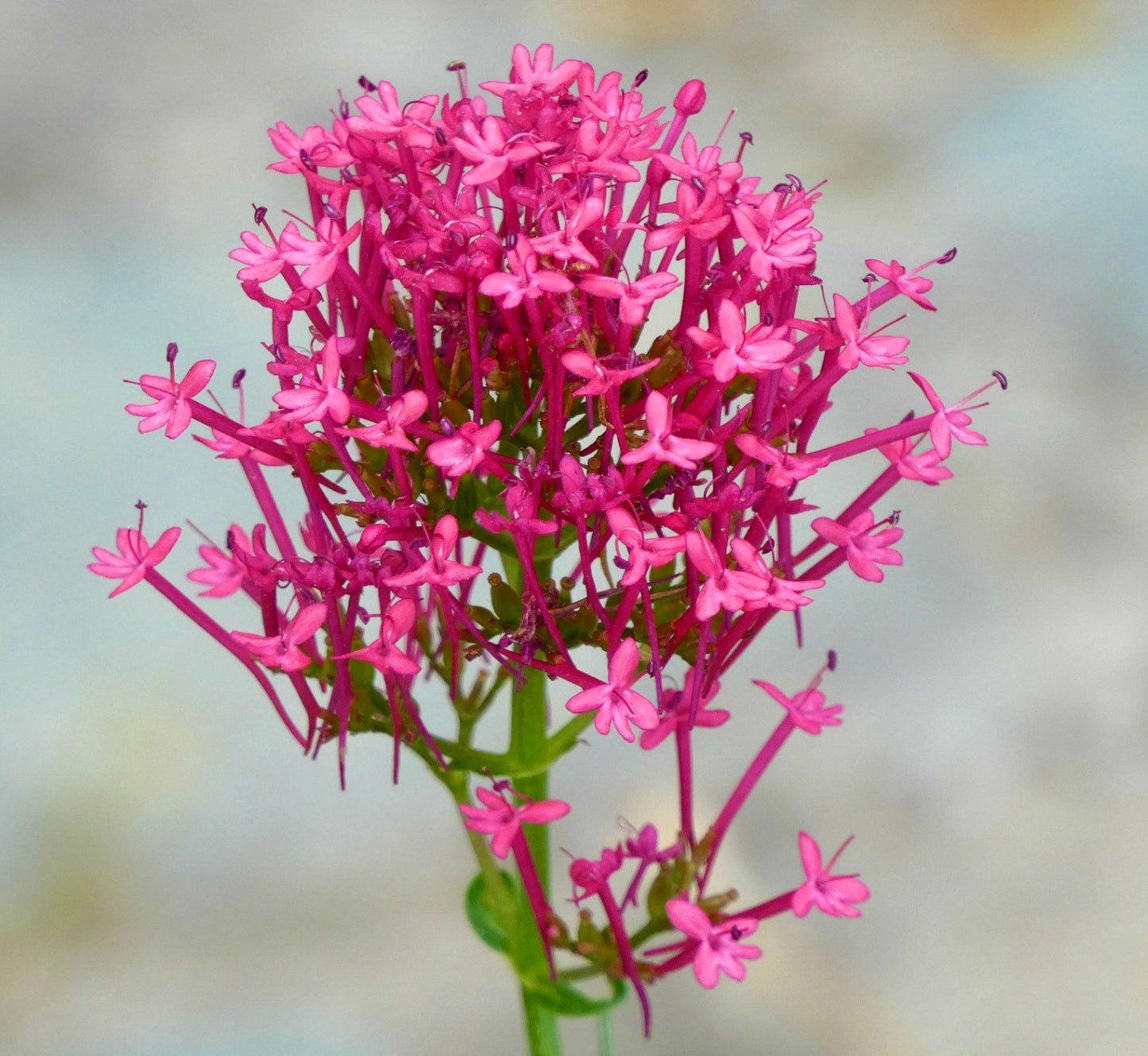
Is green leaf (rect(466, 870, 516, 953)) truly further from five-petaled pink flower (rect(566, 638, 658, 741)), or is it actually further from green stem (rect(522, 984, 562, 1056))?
five-petaled pink flower (rect(566, 638, 658, 741))

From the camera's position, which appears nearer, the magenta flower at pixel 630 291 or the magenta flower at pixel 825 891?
the magenta flower at pixel 630 291

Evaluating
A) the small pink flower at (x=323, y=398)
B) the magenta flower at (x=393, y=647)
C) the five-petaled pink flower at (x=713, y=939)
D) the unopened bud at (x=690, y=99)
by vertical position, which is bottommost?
the five-petaled pink flower at (x=713, y=939)

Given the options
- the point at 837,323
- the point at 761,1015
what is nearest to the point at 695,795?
the point at 761,1015

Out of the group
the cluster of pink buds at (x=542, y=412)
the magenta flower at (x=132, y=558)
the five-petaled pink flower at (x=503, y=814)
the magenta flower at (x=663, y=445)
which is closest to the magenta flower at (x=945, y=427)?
the cluster of pink buds at (x=542, y=412)

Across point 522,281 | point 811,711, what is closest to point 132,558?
point 522,281

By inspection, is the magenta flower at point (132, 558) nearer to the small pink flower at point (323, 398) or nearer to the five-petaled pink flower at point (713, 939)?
the small pink flower at point (323, 398)

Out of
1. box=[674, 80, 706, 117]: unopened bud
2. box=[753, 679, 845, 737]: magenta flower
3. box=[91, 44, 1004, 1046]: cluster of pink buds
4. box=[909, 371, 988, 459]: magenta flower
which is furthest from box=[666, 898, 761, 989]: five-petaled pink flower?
box=[674, 80, 706, 117]: unopened bud
